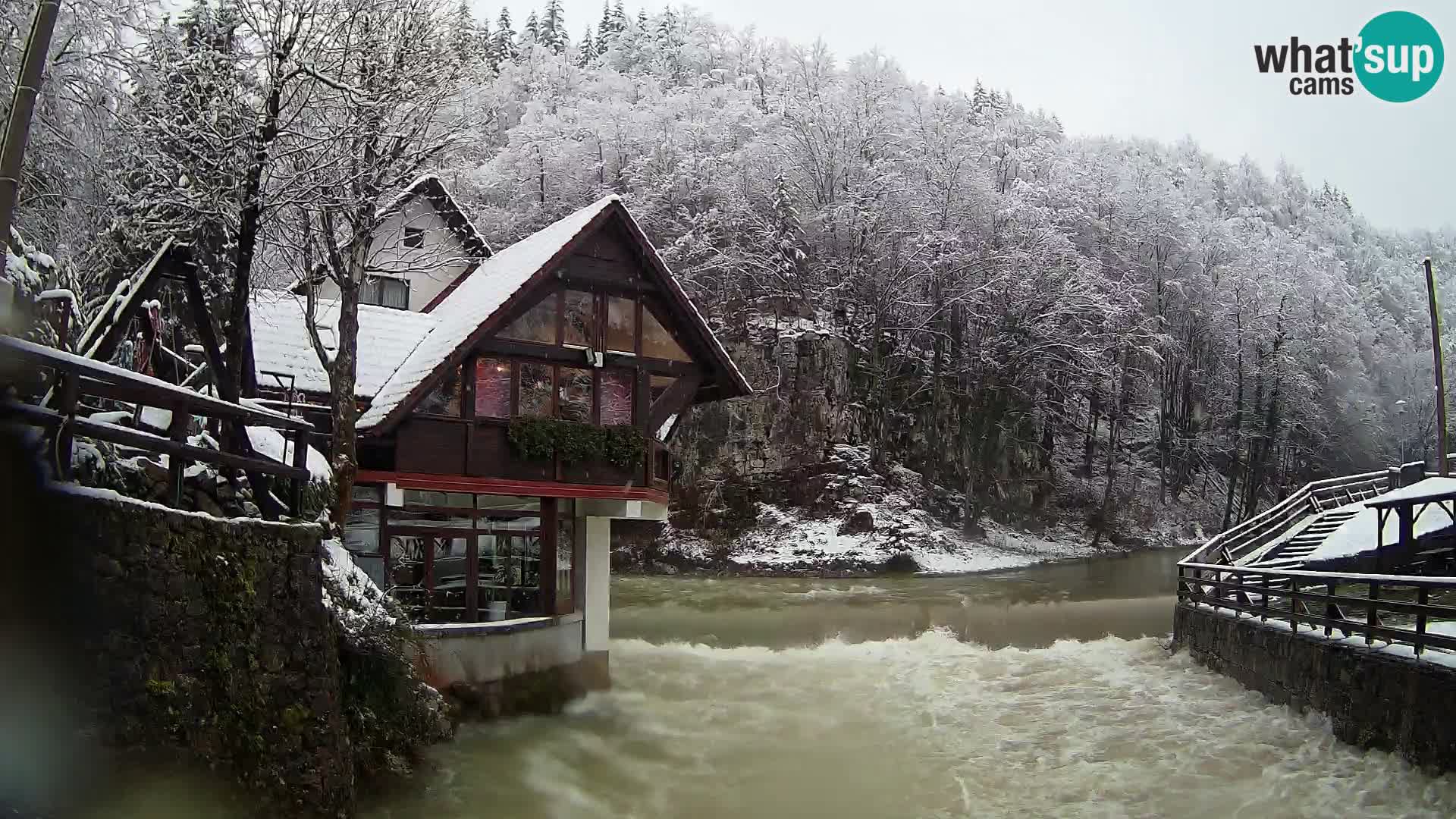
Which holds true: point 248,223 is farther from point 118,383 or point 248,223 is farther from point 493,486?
point 118,383

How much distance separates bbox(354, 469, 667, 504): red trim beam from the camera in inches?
675

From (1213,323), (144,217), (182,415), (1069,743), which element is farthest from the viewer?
(1213,323)

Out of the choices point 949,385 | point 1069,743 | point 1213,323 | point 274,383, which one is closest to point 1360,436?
point 1213,323

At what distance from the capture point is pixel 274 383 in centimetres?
1894

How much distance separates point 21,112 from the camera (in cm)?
803

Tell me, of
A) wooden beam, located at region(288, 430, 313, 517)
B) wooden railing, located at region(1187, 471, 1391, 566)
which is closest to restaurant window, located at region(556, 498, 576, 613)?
wooden beam, located at region(288, 430, 313, 517)

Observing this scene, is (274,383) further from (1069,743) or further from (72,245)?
(1069,743)

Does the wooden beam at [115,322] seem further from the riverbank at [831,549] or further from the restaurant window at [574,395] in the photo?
the riverbank at [831,549]

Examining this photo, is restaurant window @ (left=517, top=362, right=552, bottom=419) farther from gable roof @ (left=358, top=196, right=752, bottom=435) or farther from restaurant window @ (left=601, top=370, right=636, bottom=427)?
gable roof @ (left=358, top=196, right=752, bottom=435)

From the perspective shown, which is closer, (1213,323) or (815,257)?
(815,257)

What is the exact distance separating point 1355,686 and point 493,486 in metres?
12.8

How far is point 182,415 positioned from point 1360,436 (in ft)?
205

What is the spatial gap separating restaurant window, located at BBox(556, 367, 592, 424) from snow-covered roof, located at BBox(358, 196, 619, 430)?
178cm

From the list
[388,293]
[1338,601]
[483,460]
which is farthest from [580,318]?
[1338,601]
